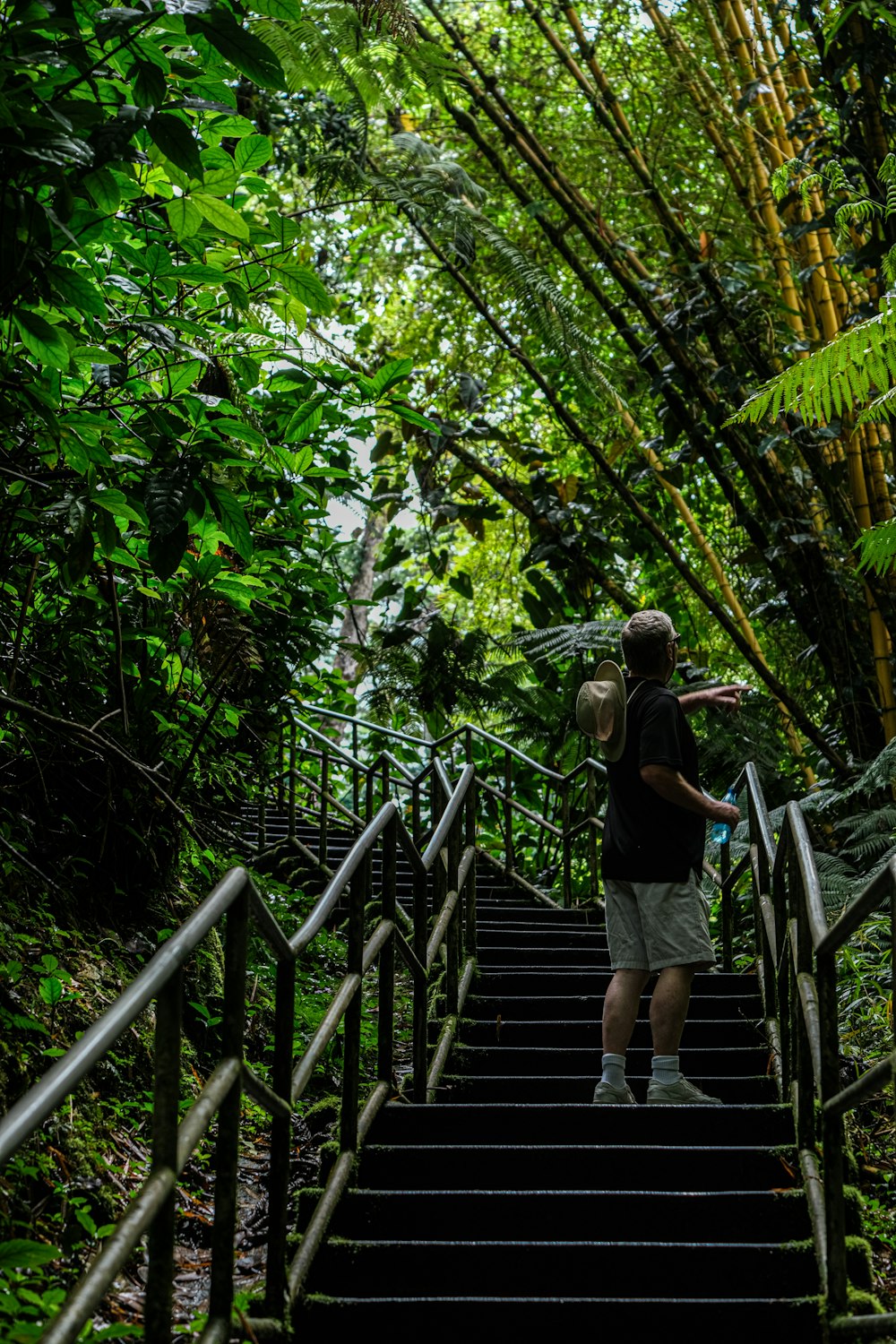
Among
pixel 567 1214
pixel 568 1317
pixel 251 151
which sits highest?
pixel 251 151

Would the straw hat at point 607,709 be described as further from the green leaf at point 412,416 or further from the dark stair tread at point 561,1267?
the dark stair tread at point 561,1267

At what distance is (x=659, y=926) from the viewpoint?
3.92m

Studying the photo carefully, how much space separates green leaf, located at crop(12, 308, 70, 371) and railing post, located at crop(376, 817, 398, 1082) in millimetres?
1607

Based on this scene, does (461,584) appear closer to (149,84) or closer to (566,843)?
(566,843)

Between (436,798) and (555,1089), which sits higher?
(436,798)

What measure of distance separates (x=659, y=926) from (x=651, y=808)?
362 millimetres

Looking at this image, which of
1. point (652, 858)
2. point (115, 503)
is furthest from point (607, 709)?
point (115, 503)

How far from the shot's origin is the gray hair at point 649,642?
4.20m

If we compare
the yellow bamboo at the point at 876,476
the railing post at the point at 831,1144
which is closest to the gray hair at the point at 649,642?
the railing post at the point at 831,1144

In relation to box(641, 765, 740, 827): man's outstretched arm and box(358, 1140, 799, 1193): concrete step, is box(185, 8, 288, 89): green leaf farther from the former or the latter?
box(358, 1140, 799, 1193): concrete step

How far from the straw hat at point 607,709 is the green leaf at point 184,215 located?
1805mm

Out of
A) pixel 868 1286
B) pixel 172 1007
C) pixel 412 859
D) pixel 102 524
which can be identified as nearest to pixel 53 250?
pixel 102 524

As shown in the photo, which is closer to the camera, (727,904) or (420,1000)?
(420,1000)

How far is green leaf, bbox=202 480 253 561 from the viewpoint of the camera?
3273mm
